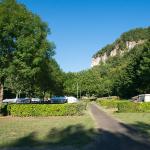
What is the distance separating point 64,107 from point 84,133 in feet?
59.2

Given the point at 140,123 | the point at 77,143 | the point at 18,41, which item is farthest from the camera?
the point at 18,41

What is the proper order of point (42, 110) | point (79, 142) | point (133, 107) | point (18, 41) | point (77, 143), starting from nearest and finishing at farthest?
point (77, 143) → point (79, 142) → point (18, 41) → point (42, 110) → point (133, 107)

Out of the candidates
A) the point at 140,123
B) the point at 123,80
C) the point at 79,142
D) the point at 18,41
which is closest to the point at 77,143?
the point at 79,142

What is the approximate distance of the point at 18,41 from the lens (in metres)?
39.8

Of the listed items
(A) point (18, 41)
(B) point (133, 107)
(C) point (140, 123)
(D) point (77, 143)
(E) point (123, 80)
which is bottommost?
(D) point (77, 143)

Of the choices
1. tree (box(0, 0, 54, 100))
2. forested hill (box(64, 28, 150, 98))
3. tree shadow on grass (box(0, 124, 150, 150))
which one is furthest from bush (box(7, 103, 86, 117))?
forested hill (box(64, 28, 150, 98))

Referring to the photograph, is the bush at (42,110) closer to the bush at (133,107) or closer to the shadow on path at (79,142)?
the bush at (133,107)

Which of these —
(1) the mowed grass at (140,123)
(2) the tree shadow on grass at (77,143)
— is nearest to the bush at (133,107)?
(1) the mowed grass at (140,123)

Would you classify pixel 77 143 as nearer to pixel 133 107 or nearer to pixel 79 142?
pixel 79 142

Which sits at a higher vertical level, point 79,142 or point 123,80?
point 123,80

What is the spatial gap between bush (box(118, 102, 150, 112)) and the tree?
463 inches

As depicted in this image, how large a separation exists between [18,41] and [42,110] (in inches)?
310

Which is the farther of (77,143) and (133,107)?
(133,107)

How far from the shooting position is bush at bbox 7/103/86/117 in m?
39.5
